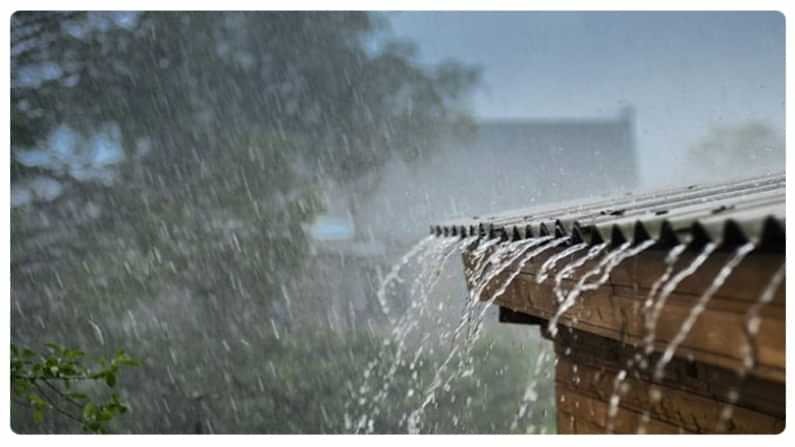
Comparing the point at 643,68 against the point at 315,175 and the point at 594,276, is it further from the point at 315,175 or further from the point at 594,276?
the point at 594,276

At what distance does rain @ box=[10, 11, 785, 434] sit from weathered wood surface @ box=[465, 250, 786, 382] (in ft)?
15.9

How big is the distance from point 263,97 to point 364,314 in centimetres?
208

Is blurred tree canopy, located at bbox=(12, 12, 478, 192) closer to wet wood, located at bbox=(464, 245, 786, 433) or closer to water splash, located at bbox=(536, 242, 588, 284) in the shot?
wet wood, located at bbox=(464, 245, 786, 433)

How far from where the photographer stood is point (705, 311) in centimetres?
121

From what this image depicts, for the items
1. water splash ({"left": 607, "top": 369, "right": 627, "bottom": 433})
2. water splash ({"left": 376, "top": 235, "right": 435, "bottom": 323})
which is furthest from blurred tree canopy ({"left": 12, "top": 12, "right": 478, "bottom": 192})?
water splash ({"left": 607, "top": 369, "right": 627, "bottom": 433})

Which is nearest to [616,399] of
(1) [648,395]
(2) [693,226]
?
(1) [648,395]

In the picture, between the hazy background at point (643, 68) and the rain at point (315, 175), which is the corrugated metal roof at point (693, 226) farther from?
the hazy background at point (643, 68)

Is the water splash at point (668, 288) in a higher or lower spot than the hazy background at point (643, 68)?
lower

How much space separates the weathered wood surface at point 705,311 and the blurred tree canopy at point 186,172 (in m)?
6.26

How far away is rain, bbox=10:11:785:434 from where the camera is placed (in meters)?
7.32

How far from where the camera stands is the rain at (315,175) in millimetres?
7316

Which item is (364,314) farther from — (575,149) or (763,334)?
(763,334)

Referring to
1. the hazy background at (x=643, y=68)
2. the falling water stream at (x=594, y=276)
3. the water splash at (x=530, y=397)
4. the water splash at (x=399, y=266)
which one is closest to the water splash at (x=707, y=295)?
the falling water stream at (x=594, y=276)
